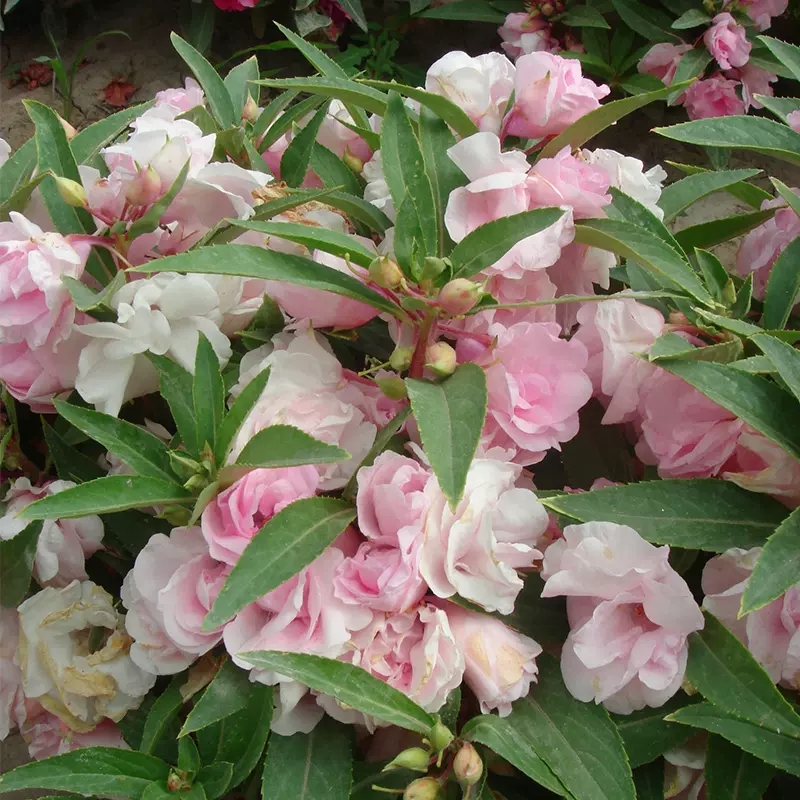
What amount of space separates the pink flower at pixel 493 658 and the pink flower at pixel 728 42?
1299 millimetres

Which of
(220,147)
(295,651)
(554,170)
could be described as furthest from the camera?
(220,147)

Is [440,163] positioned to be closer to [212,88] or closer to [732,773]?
[212,88]

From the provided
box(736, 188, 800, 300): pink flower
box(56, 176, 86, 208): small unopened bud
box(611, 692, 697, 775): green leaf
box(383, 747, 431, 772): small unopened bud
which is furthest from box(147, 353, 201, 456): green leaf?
box(736, 188, 800, 300): pink flower

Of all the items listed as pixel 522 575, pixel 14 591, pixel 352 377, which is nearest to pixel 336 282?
pixel 352 377

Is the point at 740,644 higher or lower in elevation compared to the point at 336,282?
lower

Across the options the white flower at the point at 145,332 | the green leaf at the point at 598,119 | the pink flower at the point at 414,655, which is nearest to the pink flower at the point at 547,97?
the green leaf at the point at 598,119

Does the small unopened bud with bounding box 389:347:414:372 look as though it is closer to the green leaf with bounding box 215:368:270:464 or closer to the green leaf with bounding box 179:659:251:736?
the green leaf with bounding box 215:368:270:464

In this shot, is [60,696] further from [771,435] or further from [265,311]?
[771,435]

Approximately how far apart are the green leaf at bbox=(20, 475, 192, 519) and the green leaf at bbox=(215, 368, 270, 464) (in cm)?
3

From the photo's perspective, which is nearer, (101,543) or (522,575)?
(522,575)

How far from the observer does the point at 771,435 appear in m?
0.50

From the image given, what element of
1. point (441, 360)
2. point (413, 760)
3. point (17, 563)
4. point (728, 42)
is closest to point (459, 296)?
point (441, 360)

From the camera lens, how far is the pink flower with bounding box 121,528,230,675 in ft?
1.58

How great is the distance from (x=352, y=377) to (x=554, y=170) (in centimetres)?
19
